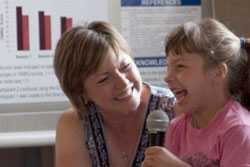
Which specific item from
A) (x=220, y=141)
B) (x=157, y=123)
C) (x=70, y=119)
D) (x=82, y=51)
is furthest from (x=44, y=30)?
(x=220, y=141)

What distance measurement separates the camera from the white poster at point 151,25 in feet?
7.79

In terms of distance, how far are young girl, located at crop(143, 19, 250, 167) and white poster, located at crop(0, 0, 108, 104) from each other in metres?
0.96

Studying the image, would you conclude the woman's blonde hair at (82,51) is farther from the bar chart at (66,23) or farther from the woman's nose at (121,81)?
the bar chart at (66,23)

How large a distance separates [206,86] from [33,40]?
1091 millimetres

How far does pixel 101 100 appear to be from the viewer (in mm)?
1661

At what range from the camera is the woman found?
1.63 meters

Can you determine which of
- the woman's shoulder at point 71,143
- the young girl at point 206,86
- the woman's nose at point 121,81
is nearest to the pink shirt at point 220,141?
the young girl at point 206,86

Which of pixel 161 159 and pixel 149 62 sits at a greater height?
pixel 149 62

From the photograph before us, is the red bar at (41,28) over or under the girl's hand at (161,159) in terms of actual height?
over

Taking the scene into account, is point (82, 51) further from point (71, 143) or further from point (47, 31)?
point (47, 31)

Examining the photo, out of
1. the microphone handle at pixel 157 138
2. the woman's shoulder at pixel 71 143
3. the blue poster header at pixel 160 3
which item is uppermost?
the blue poster header at pixel 160 3

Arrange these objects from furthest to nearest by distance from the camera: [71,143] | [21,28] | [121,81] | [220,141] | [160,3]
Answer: [160,3] < [21,28] < [71,143] < [121,81] < [220,141]

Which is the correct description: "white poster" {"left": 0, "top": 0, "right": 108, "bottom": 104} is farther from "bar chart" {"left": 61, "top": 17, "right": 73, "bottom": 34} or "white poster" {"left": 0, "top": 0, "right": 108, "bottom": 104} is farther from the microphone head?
the microphone head

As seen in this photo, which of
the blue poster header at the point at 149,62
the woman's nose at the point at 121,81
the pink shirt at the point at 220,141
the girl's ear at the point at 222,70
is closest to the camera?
the pink shirt at the point at 220,141
